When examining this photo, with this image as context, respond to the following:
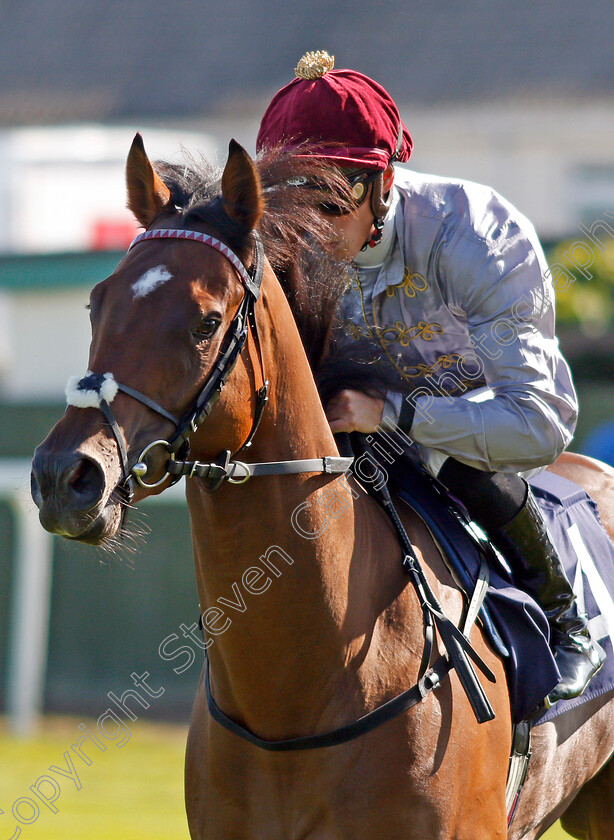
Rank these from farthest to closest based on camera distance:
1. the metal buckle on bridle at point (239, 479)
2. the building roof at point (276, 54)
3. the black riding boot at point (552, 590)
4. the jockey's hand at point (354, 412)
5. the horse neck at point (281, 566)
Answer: the building roof at point (276, 54) < the black riding boot at point (552, 590) < the jockey's hand at point (354, 412) < the horse neck at point (281, 566) < the metal buckle on bridle at point (239, 479)

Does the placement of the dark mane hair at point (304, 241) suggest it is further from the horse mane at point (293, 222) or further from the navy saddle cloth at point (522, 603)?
the navy saddle cloth at point (522, 603)

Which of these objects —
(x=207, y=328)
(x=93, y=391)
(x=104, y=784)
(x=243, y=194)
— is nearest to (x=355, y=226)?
(x=243, y=194)

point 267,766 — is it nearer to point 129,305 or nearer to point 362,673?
point 362,673

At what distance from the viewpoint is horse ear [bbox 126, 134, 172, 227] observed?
2.51m

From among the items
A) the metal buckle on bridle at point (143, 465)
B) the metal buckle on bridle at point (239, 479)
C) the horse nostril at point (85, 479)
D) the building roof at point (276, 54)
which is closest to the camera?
the horse nostril at point (85, 479)

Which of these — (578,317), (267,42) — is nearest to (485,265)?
(578,317)

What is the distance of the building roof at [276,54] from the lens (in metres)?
20.3

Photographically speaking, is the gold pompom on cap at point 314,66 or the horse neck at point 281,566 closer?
the horse neck at point 281,566

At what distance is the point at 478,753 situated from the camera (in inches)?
107

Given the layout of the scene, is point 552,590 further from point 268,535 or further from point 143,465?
point 143,465

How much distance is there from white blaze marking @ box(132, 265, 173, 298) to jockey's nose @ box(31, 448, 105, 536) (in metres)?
0.37

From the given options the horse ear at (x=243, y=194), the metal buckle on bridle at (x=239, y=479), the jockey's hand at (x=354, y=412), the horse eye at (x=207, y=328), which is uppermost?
the horse ear at (x=243, y=194)

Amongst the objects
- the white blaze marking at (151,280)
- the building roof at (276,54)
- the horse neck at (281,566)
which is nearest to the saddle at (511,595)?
the horse neck at (281,566)

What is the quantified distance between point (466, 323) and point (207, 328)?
3.68 ft
